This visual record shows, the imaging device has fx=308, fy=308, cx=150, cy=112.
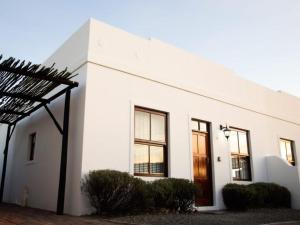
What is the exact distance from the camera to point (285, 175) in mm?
10672

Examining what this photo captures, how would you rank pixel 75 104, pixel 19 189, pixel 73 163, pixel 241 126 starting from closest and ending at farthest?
pixel 73 163
pixel 75 104
pixel 19 189
pixel 241 126

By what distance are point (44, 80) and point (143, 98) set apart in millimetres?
2467

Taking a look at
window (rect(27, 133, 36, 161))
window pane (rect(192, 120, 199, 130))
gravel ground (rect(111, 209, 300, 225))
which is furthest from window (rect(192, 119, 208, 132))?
window (rect(27, 133, 36, 161))

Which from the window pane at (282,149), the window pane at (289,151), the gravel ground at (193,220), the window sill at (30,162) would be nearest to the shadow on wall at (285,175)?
the window pane at (282,149)

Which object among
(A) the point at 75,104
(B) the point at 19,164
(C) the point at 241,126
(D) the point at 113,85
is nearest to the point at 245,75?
(C) the point at 241,126

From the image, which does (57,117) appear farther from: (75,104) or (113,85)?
(113,85)

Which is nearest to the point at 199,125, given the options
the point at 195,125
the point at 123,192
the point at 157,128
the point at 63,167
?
the point at 195,125

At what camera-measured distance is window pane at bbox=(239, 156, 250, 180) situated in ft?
33.9

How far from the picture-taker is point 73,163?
22.3 ft

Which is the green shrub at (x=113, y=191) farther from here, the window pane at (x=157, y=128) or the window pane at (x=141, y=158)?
the window pane at (x=157, y=128)

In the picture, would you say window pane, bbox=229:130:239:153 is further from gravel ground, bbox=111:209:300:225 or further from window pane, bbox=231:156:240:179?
gravel ground, bbox=111:209:300:225

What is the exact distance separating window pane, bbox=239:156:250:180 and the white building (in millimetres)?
34

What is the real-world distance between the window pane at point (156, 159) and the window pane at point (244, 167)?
357cm

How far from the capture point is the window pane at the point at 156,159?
7.81 metres
